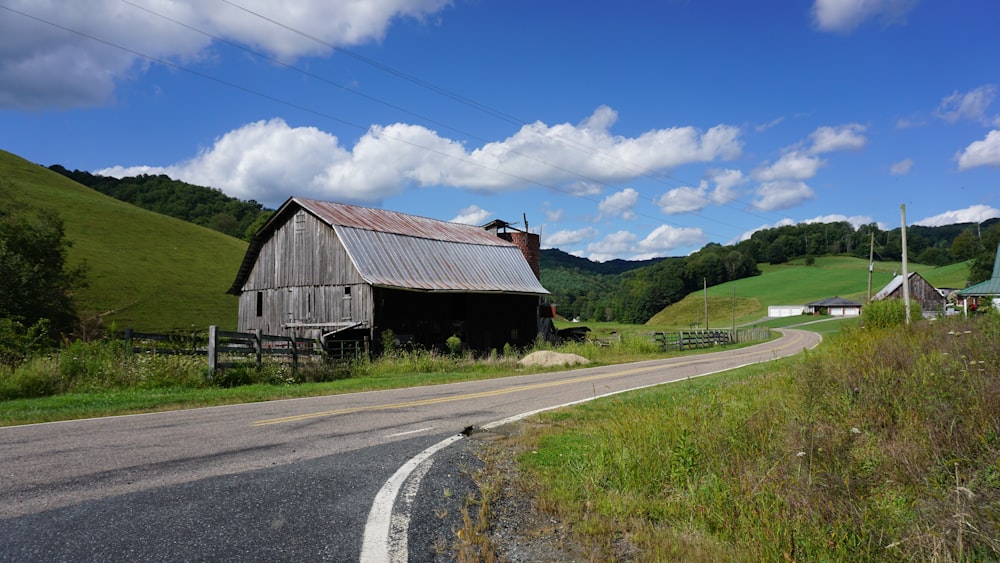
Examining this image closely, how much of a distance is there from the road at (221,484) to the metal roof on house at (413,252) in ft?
57.0

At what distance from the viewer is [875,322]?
57.8 ft

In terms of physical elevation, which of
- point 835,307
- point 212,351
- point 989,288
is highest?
point 989,288

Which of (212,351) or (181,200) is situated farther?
(181,200)

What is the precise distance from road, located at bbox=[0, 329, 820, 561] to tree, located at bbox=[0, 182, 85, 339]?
32400 mm

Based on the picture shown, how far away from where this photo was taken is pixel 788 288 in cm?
12644

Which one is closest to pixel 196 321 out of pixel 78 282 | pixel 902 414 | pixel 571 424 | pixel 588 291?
pixel 78 282

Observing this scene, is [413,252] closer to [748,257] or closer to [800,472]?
[800,472]

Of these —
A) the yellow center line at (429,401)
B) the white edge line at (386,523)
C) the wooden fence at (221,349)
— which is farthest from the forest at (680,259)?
the white edge line at (386,523)

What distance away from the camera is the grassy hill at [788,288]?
11269 cm

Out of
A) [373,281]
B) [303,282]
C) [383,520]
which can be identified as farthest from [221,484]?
[303,282]

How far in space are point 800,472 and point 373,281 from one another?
897 inches

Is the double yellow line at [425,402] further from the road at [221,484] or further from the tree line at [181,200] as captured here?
the tree line at [181,200]

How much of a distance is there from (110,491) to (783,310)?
124 meters

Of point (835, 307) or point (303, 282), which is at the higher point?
point (303, 282)
